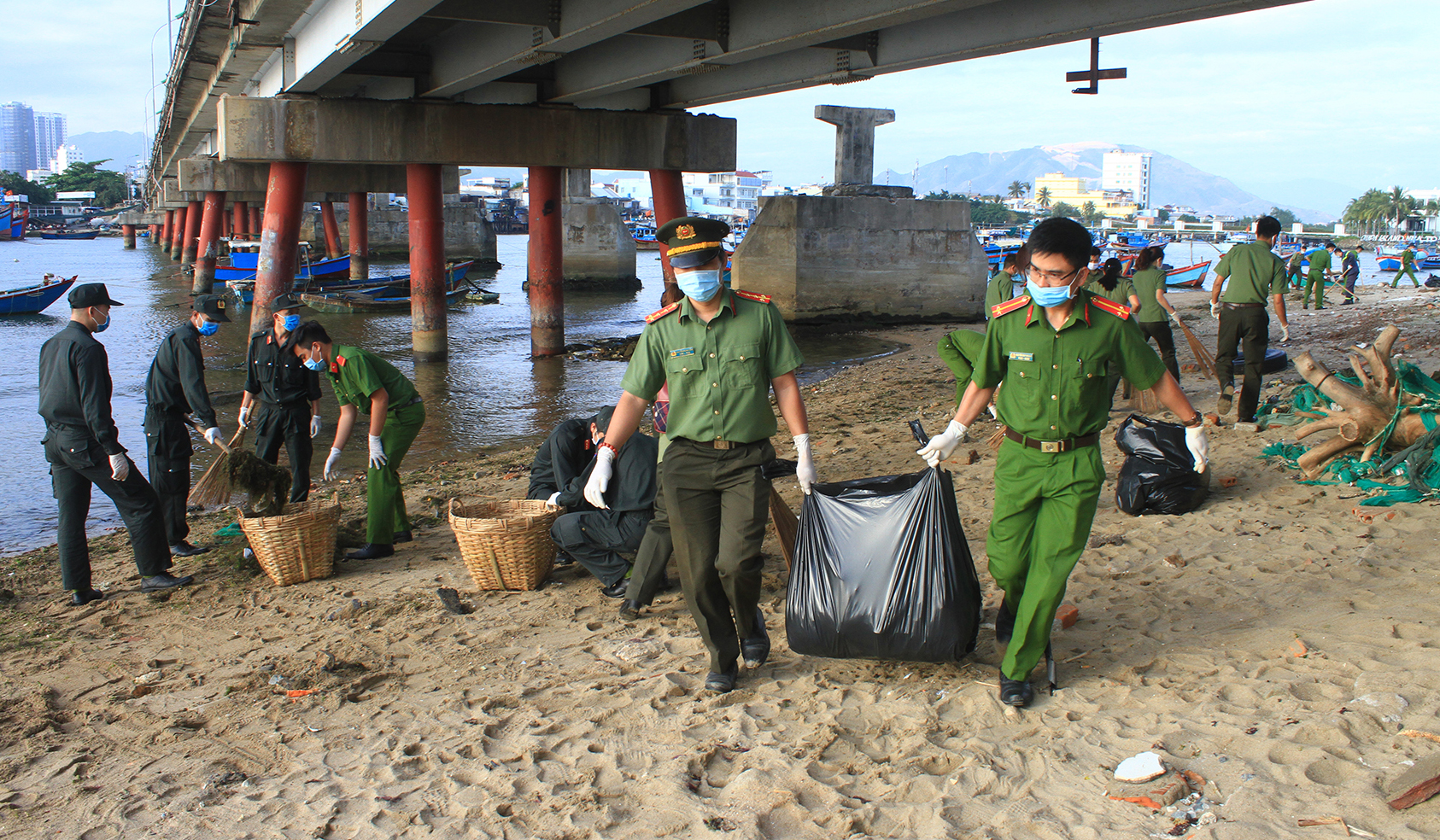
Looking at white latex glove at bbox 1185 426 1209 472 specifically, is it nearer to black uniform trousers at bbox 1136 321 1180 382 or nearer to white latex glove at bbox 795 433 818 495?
white latex glove at bbox 795 433 818 495

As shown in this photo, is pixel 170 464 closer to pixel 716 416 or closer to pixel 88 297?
pixel 88 297

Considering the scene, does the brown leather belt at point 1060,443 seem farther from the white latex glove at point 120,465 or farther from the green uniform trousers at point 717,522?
the white latex glove at point 120,465

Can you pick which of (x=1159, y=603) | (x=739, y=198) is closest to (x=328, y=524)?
(x=1159, y=603)

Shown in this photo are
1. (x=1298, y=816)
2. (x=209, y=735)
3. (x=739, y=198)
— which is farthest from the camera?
(x=739, y=198)

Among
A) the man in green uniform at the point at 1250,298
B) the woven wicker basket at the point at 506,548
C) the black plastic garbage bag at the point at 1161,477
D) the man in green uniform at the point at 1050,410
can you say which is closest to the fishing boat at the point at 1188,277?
the man in green uniform at the point at 1250,298

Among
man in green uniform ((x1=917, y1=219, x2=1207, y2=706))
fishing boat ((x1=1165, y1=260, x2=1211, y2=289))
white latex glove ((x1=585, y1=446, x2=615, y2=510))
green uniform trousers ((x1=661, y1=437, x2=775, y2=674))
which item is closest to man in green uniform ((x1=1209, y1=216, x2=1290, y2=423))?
man in green uniform ((x1=917, y1=219, x2=1207, y2=706))

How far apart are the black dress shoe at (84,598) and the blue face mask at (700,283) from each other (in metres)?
4.04

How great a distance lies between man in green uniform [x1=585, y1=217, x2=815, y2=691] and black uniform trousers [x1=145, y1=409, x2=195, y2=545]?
12.8 feet

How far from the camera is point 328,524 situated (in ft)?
18.7

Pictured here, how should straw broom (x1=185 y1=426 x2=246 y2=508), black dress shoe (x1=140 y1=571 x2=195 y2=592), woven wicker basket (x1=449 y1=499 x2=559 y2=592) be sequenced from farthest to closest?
straw broom (x1=185 y1=426 x2=246 y2=508)
black dress shoe (x1=140 y1=571 x2=195 y2=592)
woven wicker basket (x1=449 y1=499 x2=559 y2=592)

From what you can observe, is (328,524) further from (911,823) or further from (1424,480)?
(1424,480)

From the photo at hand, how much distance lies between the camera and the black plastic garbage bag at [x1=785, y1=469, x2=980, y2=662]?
3652 millimetres

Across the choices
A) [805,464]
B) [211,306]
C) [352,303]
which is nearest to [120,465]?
[211,306]

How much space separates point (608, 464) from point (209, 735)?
181 cm
